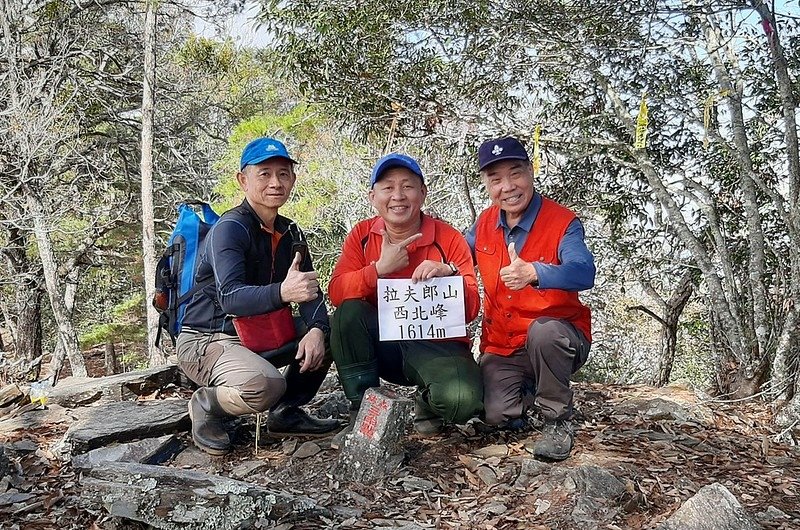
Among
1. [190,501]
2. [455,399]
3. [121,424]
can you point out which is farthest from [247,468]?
[455,399]

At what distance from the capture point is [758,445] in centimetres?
359

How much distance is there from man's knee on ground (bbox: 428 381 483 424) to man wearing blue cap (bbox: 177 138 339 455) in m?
0.65

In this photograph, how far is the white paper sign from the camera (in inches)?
129

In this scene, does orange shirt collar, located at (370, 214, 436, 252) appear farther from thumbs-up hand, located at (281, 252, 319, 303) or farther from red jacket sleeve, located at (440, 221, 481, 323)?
thumbs-up hand, located at (281, 252, 319, 303)

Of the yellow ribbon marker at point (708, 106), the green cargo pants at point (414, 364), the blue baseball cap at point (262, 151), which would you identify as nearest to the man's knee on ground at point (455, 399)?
the green cargo pants at point (414, 364)

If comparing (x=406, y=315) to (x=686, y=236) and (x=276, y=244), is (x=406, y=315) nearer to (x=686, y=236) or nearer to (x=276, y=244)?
(x=276, y=244)

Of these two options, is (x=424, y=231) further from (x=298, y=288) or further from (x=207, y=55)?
(x=207, y=55)

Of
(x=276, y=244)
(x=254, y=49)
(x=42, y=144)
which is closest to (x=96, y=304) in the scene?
(x=42, y=144)

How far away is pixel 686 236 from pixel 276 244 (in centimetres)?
359

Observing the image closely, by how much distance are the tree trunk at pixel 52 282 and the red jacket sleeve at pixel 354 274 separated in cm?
979

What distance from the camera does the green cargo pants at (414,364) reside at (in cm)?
321

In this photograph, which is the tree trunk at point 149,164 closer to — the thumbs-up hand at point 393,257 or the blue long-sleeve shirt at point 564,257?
the thumbs-up hand at point 393,257

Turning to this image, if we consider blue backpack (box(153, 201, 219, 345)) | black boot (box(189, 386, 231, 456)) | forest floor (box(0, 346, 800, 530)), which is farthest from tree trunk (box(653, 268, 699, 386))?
blue backpack (box(153, 201, 219, 345))

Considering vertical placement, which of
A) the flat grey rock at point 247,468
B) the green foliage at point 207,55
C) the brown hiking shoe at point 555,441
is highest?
the green foliage at point 207,55
